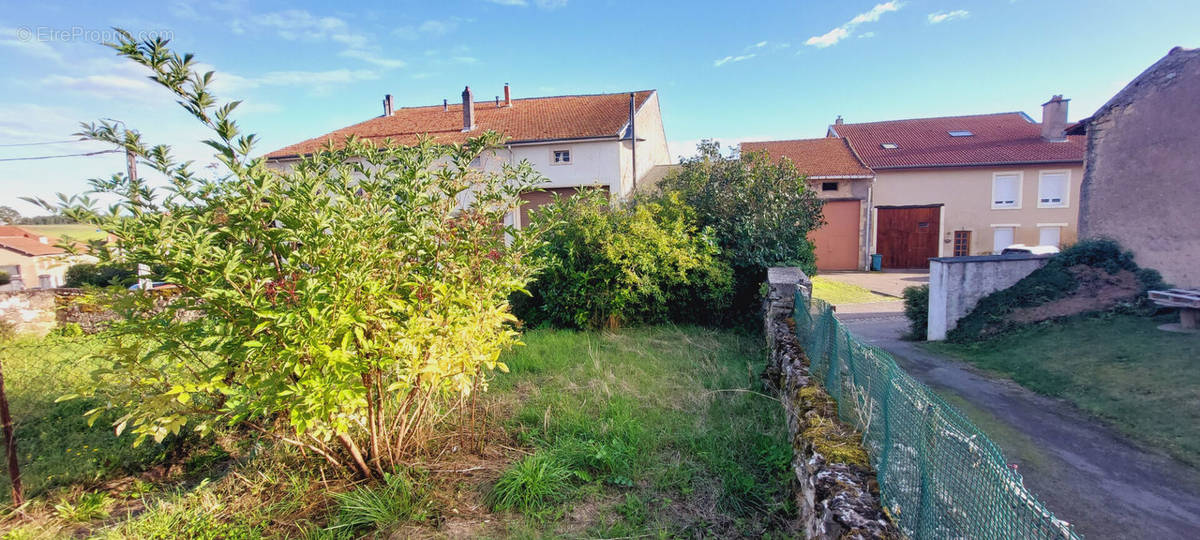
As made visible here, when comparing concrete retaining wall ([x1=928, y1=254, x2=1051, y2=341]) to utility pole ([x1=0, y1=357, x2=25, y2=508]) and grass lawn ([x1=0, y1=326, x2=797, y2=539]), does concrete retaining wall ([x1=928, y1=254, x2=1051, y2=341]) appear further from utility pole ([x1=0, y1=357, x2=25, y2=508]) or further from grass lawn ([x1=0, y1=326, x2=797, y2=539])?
utility pole ([x1=0, y1=357, x2=25, y2=508])

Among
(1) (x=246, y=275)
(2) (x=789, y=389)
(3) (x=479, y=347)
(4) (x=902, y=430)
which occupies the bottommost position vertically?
(2) (x=789, y=389)

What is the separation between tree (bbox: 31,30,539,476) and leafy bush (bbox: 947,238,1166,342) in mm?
9124

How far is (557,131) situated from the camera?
1877cm

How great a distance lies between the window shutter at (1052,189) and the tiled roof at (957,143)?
24.7 inches

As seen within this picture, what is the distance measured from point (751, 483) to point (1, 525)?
4757 millimetres

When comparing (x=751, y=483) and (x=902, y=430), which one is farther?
(x=751, y=483)

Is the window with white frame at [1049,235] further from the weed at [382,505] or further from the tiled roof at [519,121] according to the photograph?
the weed at [382,505]

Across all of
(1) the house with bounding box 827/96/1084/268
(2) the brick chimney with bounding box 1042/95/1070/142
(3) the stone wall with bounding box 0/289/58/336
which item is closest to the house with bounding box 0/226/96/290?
(3) the stone wall with bounding box 0/289/58/336

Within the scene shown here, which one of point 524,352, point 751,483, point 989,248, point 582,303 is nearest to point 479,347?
point 751,483

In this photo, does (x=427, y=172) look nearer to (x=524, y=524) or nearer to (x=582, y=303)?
(x=524, y=524)

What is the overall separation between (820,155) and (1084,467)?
1883cm

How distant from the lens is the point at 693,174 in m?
9.66

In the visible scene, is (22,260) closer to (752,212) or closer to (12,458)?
(12,458)

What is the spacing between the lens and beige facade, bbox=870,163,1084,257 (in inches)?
774
